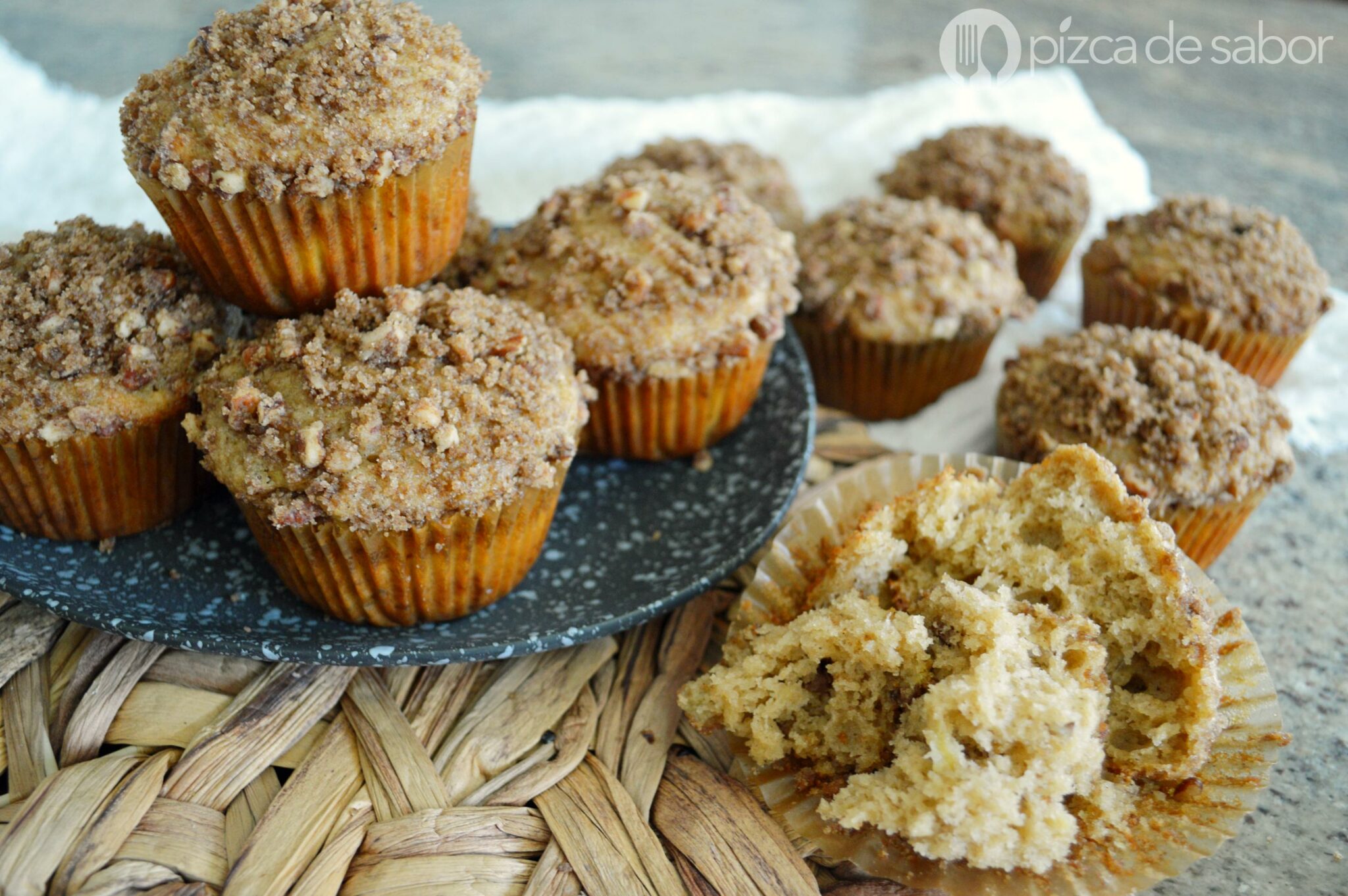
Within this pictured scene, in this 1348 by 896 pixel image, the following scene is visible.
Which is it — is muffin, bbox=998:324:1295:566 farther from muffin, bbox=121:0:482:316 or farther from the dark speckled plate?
muffin, bbox=121:0:482:316

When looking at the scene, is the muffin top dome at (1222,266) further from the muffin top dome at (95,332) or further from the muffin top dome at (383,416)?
the muffin top dome at (95,332)

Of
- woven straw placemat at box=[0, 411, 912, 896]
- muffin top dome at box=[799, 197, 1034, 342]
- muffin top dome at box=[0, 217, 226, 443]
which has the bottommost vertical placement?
woven straw placemat at box=[0, 411, 912, 896]

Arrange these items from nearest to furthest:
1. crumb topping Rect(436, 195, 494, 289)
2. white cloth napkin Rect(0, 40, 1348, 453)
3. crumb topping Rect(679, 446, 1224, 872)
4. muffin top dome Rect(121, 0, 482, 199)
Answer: crumb topping Rect(679, 446, 1224, 872) < muffin top dome Rect(121, 0, 482, 199) < crumb topping Rect(436, 195, 494, 289) < white cloth napkin Rect(0, 40, 1348, 453)

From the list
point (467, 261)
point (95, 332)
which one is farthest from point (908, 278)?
point (95, 332)

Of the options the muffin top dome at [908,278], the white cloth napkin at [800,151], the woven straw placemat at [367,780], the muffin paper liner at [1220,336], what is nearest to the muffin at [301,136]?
the woven straw placemat at [367,780]

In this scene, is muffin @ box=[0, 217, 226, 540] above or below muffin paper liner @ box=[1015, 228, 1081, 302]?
above

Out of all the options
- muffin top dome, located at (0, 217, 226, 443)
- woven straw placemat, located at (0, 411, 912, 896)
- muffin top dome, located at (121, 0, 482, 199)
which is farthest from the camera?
muffin top dome, located at (0, 217, 226, 443)

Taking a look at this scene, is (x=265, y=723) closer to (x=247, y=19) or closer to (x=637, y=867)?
(x=637, y=867)

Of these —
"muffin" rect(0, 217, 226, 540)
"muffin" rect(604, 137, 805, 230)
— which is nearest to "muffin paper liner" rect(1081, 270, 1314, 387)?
"muffin" rect(604, 137, 805, 230)
